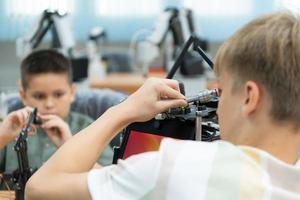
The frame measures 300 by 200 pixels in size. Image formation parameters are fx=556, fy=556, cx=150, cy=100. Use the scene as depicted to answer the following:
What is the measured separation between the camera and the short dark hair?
7.14 ft

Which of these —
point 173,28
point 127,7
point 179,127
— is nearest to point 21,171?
point 179,127

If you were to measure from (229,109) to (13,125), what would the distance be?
0.86 m

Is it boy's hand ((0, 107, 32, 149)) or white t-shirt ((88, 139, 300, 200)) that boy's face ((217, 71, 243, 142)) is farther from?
boy's hand ((0, 107, 32, 149))

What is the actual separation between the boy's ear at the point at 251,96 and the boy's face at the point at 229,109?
16 millimetres

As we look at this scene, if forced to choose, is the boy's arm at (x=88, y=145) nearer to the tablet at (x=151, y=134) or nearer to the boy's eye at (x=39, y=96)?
the tablet at (x=151, y=134)

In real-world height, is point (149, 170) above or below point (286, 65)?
below

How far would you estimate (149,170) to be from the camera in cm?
83

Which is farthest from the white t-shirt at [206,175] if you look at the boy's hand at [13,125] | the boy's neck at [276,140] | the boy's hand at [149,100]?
the boy's hand at [13,125]

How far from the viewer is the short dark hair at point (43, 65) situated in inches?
85.7

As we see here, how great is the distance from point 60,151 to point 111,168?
11cm

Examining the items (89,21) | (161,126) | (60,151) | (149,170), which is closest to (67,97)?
(161,126)

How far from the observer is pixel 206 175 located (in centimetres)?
82

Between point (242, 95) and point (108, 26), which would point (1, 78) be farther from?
point (242, 95)

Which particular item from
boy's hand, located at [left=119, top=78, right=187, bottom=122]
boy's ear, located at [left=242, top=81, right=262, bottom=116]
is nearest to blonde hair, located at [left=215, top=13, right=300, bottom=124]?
boy's ear, located at [left=242, top=81, right=262, bottom=116]
